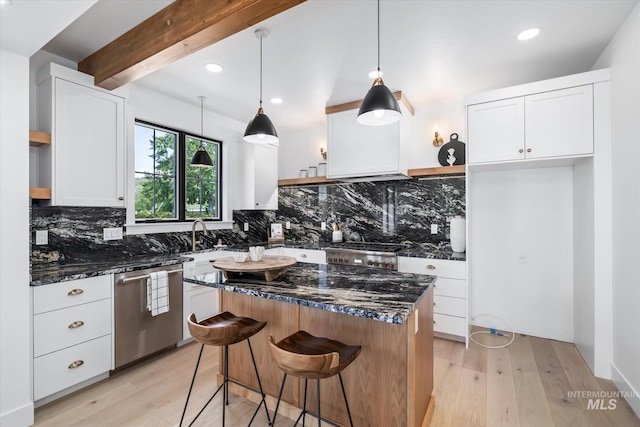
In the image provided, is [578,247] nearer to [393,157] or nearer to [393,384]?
[393,157]

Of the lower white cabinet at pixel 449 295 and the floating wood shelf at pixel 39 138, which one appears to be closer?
the floating wood shelf at pixel 39 138

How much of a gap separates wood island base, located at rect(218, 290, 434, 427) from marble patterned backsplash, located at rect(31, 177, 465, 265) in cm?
161

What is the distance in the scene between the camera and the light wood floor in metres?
1.96

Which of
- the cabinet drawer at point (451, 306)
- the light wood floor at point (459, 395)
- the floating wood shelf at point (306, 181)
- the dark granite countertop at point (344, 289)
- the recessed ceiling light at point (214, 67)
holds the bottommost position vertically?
the light wood floor at point (459, 395)

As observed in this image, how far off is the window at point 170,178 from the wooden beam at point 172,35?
879 millimetres

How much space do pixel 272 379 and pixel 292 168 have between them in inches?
129

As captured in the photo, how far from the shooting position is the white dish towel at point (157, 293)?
104 inches

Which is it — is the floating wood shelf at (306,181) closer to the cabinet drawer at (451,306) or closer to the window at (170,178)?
the window at (170,178)

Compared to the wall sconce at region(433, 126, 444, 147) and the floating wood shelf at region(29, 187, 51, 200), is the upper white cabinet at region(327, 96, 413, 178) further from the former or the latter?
the floating wood shelf at region(29, 187, 51, 200)

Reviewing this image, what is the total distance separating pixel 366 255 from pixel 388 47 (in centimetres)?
202

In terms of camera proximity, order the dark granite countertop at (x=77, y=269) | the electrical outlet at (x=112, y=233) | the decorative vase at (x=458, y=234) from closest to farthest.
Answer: the dark granite countertop at (x=77, y=269)
the electrical outlet at (x=112, y=233)
the decorative vase at (x=458, y=234)

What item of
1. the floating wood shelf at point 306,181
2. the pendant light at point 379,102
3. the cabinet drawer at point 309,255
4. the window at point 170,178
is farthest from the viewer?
the floating wood shelf at point 306,181

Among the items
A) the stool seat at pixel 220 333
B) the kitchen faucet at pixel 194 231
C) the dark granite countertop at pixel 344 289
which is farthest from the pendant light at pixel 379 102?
the kitchen faucet at pixel 194 231

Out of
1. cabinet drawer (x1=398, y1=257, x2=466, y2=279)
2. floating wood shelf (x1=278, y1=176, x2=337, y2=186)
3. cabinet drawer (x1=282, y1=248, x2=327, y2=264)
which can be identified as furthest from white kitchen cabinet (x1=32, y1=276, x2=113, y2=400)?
cabinet drawer (x1=398, y1=257, x2=466, y2=279)
